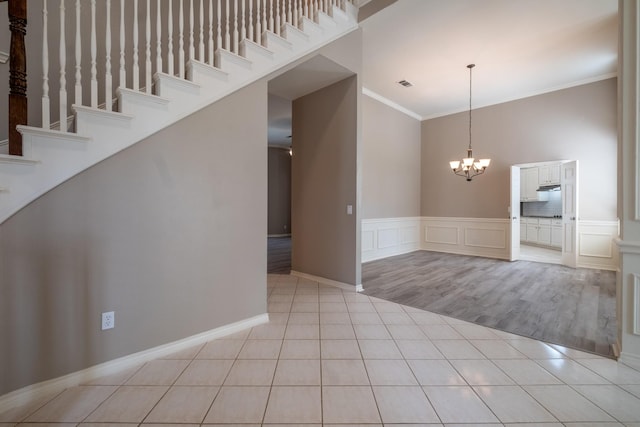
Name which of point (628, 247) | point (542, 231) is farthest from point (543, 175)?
point (628, 247)

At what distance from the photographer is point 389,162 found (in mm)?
6043

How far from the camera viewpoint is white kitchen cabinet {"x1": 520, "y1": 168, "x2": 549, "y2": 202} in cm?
761

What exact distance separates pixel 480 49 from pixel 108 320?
5463 millimetres

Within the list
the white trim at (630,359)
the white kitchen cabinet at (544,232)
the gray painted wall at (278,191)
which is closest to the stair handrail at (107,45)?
the white trim at (630,359)

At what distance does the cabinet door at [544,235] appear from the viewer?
737 centimetres

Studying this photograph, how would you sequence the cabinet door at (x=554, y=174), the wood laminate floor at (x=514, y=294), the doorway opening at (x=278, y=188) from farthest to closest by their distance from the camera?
the doorway opening at (x=278, y=188) < the cabinet door at (x=554, y=174) < the wood laminate floor at (x=514, y=294)

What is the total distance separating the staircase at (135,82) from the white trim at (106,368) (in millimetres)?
1029

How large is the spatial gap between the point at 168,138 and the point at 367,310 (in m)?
2.57

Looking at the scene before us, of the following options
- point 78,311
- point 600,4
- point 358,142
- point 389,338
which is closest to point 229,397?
point 78,311

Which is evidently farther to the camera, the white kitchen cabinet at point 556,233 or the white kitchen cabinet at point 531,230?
the white kitchen cabinet at point 531,230

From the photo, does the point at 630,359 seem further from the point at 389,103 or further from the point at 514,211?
the point at 389,103

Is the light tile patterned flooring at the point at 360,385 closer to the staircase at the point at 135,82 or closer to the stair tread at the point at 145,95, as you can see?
the staircase at the point at 135,82

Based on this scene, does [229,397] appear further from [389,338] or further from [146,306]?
[389,338]

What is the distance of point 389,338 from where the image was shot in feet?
7.70
